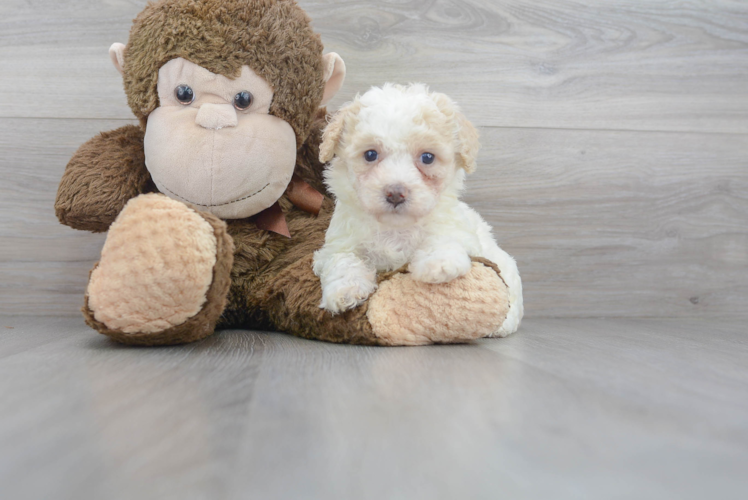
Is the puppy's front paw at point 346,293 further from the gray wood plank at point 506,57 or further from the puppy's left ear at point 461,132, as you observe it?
the gray wood plank at point 506,57

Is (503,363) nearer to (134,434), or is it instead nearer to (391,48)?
(134,434)

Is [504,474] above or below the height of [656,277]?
above

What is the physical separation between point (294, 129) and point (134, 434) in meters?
0.69

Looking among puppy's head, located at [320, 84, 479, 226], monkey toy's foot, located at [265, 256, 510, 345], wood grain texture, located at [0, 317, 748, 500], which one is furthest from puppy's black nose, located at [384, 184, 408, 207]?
wood grain texture, located at [0, 317, 748, 500]

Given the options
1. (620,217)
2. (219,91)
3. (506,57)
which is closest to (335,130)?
(219,91)

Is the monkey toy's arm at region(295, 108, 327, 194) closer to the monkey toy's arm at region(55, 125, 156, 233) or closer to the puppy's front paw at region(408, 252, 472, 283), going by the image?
the monkey toy's arm at region(55, 125, 156, 233)

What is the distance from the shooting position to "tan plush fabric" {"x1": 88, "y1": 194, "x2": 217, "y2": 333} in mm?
740

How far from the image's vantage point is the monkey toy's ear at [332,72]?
1.05m

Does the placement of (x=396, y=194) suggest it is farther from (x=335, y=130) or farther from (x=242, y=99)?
(x=242, y=99)

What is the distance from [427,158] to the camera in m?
0.87

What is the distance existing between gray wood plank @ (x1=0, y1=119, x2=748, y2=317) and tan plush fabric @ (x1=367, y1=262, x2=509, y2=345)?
576 mm

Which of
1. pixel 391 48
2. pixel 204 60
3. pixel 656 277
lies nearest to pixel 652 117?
pixel 656 277

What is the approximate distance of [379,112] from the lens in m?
0.86

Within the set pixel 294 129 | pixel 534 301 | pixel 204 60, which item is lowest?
pixel 534 301
